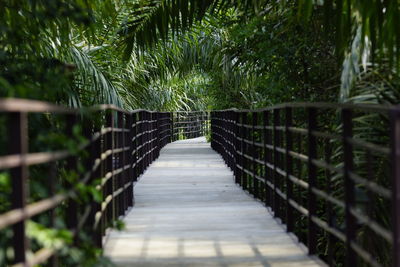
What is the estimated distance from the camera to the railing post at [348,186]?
4.72 meters

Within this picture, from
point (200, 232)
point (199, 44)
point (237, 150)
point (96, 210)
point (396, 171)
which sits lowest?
point (200, 232)

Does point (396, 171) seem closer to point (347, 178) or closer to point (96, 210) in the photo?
point (347, 178)

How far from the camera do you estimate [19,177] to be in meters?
3.17

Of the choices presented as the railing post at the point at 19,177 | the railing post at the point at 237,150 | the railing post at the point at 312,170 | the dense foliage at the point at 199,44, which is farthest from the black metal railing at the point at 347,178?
the railing post at the point at 19,177

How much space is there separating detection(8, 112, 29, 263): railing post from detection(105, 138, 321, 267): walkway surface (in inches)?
67.9

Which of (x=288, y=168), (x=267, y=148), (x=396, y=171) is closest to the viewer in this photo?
(x=396, y=171)

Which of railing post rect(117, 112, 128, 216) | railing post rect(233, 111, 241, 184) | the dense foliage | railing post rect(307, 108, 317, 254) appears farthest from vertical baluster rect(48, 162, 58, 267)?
railing post rect(233, 111, 241, 184)

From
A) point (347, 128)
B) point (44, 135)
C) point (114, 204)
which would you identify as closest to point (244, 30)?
point (114, 204)

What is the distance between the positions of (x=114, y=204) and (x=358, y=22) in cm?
276

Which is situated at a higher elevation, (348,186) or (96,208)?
(348,186)

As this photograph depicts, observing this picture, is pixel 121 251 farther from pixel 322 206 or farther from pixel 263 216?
pixel 322 206

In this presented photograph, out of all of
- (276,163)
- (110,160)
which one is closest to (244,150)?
(276,163)

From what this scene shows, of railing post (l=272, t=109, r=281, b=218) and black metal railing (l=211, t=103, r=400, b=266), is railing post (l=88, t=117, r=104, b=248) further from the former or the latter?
railing post (l=272, t=109, r=281, b=218)

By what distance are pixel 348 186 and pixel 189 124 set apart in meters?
28.8
